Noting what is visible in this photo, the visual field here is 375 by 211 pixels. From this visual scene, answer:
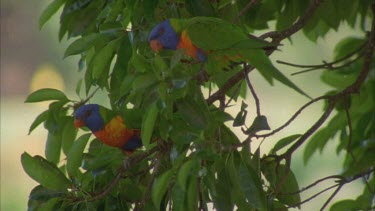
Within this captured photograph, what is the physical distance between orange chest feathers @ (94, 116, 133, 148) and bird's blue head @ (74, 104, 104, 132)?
0.01 m

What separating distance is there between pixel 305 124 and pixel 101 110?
3495 millimetres

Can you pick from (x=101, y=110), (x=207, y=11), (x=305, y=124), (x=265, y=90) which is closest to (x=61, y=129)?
(x=101, y=110)

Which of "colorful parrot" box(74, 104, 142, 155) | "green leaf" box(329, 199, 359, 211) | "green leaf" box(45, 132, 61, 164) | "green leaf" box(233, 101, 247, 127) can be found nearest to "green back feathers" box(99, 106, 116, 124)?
"colorful parrot" box(74, 104, 142, 155)

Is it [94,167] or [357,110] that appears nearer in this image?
[94,167]

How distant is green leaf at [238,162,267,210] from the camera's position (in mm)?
847

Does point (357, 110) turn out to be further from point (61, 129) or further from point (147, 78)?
point (147, 78)

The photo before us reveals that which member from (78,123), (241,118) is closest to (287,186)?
(241,118)

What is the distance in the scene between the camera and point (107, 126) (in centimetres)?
100

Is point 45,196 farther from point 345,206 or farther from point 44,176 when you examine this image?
point 345,206

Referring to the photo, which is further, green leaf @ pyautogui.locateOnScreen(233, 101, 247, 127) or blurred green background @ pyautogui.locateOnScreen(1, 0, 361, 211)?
blurred green background @ pyautogui.locateOnScreen(1, 0, 361, 211)

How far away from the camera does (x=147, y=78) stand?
79 cm

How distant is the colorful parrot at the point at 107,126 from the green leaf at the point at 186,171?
25cm

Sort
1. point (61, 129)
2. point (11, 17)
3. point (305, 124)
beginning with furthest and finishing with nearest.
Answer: point (11, 17)
point (305, 124)
point (61, 129)

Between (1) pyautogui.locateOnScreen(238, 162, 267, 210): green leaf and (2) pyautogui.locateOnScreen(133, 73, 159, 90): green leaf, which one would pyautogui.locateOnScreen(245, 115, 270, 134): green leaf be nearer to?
(1) pyautogui.locateOnScreen(238, 162, 267, 210): green leaf
